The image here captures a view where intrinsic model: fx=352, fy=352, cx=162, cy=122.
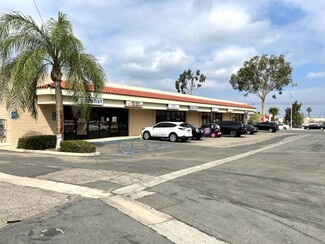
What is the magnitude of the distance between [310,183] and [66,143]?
1162 cm

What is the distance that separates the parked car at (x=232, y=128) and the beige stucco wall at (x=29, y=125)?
2066 cm

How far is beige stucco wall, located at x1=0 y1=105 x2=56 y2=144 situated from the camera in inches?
888

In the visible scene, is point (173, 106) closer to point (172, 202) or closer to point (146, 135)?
point (146, 135)

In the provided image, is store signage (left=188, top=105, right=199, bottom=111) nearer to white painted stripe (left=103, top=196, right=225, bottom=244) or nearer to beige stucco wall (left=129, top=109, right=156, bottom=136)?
beige stucco wall (left=129, top=109, right=156, bottom=136)

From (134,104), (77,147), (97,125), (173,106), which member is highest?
(173,106)

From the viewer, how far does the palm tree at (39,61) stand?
16375 mm

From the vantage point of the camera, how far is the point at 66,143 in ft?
57.2

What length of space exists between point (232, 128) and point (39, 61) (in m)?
26.0

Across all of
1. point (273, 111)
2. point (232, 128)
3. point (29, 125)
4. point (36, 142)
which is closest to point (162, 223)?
point (36, 142)

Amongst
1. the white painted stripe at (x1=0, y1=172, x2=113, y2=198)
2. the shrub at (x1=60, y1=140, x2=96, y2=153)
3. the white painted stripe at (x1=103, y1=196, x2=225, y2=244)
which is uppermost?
the shrub at (x1=60, y1=140, x2=96, y2=153)


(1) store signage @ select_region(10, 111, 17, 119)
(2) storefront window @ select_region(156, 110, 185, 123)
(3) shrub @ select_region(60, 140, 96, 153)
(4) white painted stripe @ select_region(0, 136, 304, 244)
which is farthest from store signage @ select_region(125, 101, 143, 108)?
(4) white painted stripe @ select_region(0, 136, 304, 244)

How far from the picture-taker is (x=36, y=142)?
1844 centimetres

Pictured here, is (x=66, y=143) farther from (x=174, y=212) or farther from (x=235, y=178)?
(x=174, y=212)

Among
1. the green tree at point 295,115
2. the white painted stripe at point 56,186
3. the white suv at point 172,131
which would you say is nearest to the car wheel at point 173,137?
the white suv at point 172,131
